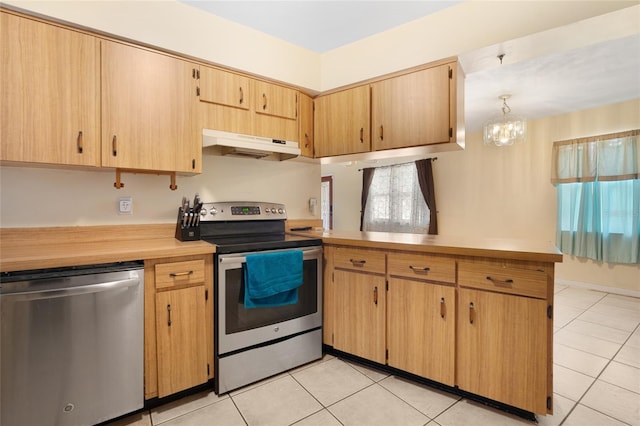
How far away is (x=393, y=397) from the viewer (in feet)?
5.97

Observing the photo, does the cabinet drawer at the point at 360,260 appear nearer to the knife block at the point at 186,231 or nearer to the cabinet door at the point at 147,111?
the knife block at the point at 186,231

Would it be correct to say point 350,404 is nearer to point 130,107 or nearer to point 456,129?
point 456,129

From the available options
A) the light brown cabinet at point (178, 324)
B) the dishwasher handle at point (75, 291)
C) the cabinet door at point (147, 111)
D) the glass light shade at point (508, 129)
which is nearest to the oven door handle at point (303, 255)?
the light brown cabinet at point (178, 324)

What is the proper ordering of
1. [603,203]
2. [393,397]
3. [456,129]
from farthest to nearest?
1. [603,203]
2. [456,129]
3. [393,397]

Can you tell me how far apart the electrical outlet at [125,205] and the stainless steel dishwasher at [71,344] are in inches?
26.5

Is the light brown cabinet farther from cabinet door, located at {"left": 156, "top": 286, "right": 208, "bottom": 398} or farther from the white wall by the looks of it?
the white wall

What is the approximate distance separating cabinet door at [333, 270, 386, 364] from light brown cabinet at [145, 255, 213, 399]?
92 centimetres

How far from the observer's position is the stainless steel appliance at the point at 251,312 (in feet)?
6.02

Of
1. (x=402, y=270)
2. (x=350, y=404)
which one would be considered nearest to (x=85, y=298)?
(x=350, y=404)

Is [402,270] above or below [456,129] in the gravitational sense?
below

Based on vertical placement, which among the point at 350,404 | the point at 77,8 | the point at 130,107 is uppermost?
the point at 77,8

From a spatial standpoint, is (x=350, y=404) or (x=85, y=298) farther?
(x=350, y=404)

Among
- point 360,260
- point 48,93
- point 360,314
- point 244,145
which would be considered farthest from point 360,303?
point 48,93

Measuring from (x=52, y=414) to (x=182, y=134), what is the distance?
1.66m
